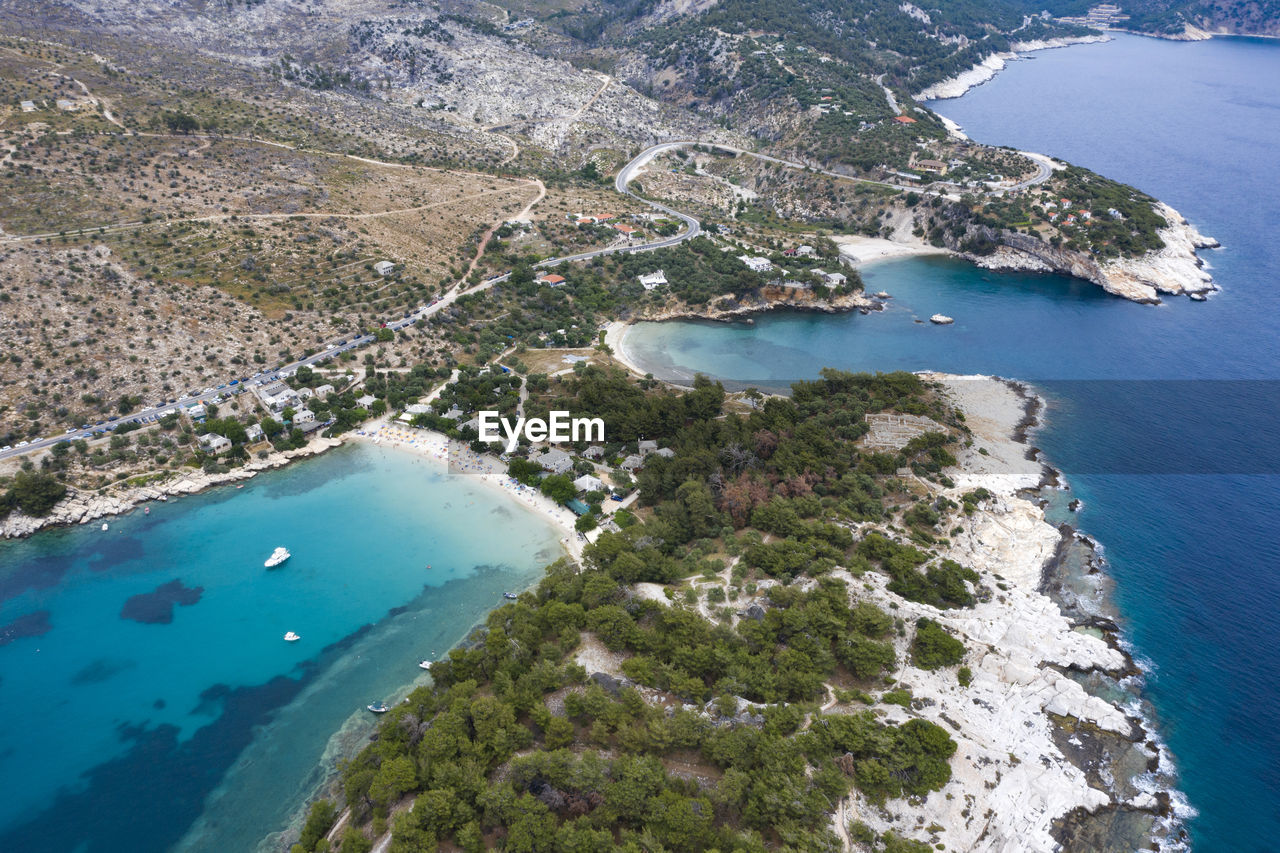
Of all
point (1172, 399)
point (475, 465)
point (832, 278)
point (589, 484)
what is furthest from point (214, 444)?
point (1172, 399)

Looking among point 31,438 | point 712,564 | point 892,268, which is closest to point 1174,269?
point 892,268

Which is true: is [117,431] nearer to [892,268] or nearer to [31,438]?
[31,438]

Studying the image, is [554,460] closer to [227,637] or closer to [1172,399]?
[227,637]

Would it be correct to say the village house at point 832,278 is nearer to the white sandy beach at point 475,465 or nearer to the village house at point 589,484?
the village house at point 589,484

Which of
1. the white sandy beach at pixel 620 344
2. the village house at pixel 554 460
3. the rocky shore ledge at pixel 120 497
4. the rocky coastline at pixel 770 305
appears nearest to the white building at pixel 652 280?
the rocky coastline at pixel 770 305

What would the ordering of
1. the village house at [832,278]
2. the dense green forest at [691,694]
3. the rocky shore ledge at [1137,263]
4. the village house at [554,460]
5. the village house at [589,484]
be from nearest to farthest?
the dense green forest at [691,694]
the village house at [589,484]
the village house at [554,460]
the rocky shore ledge at [1137,263]
the village house at [832,278]
